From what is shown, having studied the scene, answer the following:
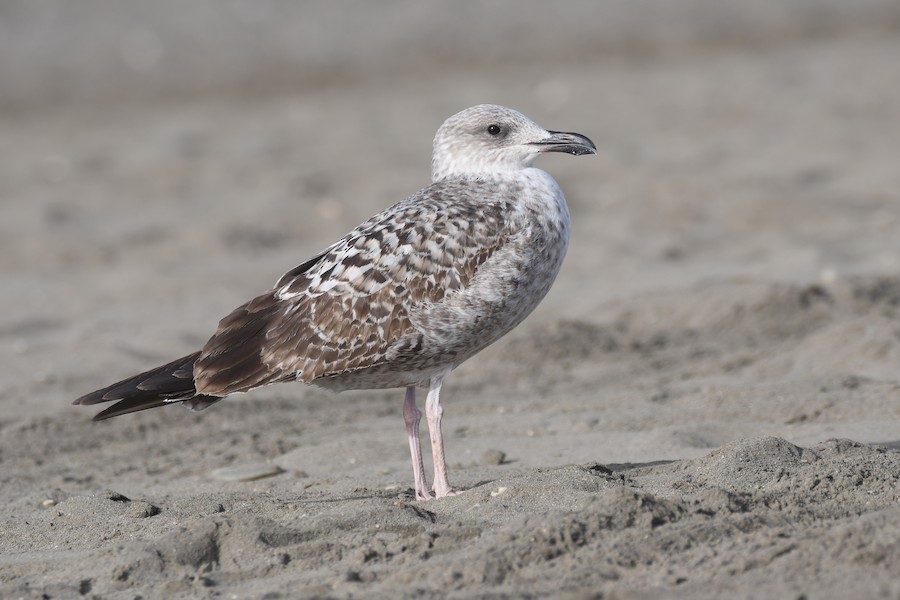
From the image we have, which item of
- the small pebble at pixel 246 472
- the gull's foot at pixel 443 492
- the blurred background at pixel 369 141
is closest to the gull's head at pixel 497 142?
the gull's foot at pixel 443 492

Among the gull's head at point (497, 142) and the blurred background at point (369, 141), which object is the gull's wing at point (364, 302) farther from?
the blurred background at point (369, 141)

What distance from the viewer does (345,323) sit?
5.35 meters

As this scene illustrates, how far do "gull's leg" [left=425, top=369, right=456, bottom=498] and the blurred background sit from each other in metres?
3.01

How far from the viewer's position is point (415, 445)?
5523 millimetres

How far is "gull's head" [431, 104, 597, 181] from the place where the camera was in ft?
19.4

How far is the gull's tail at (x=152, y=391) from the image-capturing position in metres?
5.40

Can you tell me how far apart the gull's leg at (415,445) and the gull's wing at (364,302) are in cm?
43

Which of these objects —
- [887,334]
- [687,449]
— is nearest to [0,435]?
[687,449]

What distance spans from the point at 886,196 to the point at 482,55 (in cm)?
993

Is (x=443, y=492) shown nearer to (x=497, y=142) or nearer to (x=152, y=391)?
(x=152, y=391)

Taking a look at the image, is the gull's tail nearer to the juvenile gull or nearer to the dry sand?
the juvenile gull

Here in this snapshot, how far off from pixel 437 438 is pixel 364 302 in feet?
2.07

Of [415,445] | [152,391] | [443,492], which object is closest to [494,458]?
[415,445]

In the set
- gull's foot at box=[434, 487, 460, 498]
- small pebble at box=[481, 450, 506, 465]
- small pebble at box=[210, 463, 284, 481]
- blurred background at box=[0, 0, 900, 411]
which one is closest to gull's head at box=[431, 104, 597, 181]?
small pebble at box=[481, 450, 506, 465]
